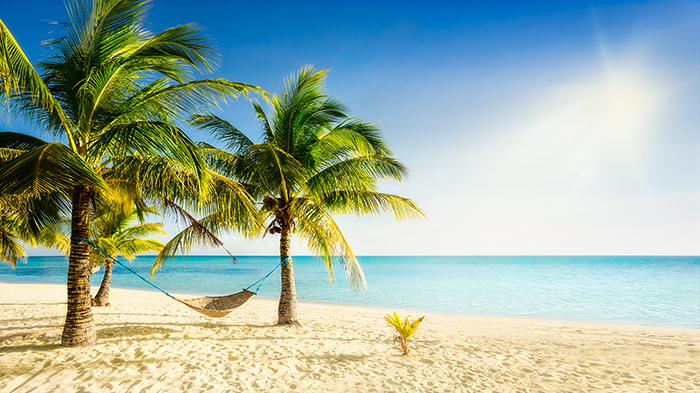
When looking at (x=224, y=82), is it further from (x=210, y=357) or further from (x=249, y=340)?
(x=249, y=340)

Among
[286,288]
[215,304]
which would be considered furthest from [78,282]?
[286,288]

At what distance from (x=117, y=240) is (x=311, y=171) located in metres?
5.26

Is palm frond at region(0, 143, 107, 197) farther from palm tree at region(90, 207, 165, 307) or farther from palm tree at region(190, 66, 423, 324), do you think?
palm tree at region(90, 207, 165, 307)

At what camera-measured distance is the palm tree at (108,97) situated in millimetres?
3346

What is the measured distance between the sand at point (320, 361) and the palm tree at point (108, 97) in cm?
74

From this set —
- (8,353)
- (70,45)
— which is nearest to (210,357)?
(8,353)

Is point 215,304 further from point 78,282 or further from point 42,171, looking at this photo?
point 42,171

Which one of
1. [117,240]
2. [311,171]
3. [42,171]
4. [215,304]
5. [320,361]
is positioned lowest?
[320,361]

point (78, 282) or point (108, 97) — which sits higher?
Result: point (108, 97)

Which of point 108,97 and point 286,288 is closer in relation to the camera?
point 108,97

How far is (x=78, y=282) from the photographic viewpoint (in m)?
3.79

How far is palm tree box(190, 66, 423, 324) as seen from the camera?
5.29 meters

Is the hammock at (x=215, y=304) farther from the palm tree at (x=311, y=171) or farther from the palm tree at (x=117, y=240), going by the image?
the palm tree at (x=117, y=240)

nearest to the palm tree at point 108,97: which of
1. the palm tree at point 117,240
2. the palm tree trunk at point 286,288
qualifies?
the palm tree trunk at point 286,288
